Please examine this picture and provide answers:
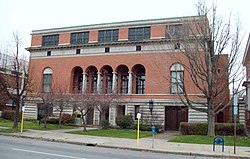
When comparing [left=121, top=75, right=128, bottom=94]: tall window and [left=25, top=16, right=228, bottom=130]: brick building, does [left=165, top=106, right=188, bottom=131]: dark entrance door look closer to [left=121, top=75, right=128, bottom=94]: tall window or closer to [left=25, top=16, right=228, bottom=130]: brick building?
[left=25, top=16, right=228, bottom=130]: brick building

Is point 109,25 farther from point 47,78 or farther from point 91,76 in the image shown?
point 47,78

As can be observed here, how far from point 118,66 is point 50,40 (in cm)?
1279

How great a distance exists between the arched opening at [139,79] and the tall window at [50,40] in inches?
536

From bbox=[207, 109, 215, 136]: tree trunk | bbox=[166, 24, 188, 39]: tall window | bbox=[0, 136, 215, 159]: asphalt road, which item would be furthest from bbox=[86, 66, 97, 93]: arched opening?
bbox=[0, 136, 215, 159]: asphalt road

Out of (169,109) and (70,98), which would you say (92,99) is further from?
(169,109)

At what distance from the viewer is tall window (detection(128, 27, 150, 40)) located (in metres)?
38.9

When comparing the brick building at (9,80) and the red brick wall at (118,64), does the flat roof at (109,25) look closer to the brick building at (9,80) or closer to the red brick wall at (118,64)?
the red brick wall at (118,64)

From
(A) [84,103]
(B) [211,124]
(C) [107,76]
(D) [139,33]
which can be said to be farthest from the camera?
(C) [107,76]

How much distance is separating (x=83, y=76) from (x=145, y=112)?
11230 millimetres

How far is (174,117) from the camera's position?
36281mm

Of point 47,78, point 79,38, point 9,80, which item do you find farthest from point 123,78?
point 9,80

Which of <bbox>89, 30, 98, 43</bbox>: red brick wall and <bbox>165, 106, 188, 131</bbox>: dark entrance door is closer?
<bbox>165, 106, 188, 131</bbox>: dark entrance door

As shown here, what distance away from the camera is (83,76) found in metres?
42.2

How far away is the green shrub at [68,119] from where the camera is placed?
1481 inches
